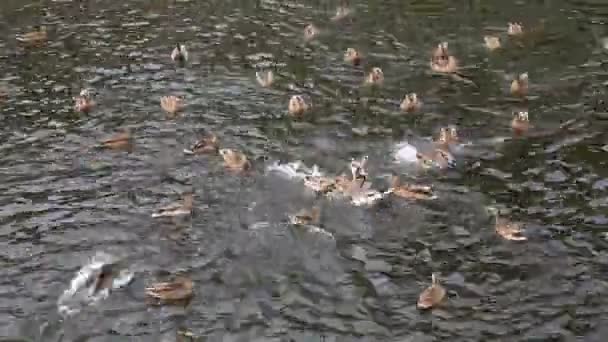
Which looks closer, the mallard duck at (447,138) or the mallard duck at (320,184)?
the mallard duck at (320,184)

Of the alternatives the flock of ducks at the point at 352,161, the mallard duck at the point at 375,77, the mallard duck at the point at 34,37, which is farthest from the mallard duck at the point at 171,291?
the mallard duck at the point at 34,37

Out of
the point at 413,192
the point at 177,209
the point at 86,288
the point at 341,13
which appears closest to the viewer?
the point at 86,288

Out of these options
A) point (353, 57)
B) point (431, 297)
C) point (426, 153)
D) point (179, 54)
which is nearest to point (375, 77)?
point (353, 57)

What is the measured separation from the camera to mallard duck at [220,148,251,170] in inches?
553

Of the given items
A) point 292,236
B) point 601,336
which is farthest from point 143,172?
point 601,336

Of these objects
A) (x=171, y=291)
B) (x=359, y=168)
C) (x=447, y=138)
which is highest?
(x=447, y=138)

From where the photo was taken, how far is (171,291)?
35.9 ft

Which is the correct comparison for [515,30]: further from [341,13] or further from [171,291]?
[171,291]

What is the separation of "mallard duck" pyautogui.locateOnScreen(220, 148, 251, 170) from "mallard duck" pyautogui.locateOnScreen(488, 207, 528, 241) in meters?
4.74

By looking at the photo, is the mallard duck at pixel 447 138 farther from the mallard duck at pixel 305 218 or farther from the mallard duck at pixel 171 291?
the mallard duck at pixel 171 291

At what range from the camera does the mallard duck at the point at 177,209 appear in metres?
12.8

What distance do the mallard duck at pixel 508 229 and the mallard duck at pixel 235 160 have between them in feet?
15.5

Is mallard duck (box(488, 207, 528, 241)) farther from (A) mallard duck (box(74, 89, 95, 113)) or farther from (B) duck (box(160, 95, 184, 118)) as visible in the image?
(A) mallard duck (box(74, 89, 95, 113))

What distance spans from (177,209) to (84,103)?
4.94 meters
